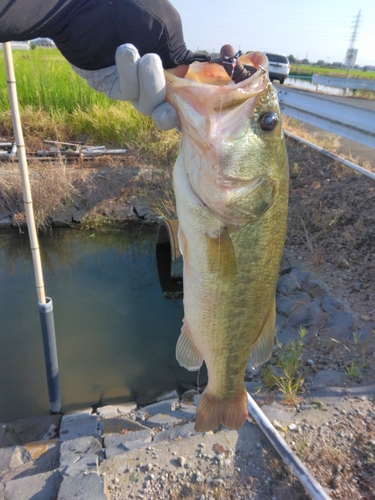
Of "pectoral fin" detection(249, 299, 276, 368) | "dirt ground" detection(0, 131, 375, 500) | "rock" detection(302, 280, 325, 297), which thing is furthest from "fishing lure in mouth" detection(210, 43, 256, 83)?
"rock" detection(302, 280, 325, 297)

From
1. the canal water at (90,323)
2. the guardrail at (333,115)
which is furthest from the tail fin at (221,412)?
the guardrail at (333,115)

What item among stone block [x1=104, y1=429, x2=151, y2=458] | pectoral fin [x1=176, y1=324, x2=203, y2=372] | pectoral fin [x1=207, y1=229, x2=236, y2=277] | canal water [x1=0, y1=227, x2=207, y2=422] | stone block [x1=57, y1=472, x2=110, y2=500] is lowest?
canal water [x1=0, y1=227, x2=207, y2=422]

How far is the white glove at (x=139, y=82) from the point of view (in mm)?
1546

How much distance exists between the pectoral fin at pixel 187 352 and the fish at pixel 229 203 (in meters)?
0.05

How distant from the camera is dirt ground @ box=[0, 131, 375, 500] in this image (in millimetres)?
2666

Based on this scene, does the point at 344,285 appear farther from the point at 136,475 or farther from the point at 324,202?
the point at 136,475

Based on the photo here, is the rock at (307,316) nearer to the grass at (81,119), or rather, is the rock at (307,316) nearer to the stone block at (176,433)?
the stone block at (176,433)

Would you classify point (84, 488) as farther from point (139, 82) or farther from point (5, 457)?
point (139, 82)

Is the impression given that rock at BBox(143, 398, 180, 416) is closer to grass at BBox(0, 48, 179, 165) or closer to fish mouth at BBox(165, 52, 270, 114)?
fish mouth at BBox(165, 52, 270, 114)

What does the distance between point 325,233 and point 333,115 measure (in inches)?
92.6

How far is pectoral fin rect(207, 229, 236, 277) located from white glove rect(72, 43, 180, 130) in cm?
54

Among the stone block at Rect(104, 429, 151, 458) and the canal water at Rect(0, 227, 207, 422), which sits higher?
the stone block at Rect(104, 429, 151, 458)

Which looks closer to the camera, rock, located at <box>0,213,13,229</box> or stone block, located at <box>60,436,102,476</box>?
stone block, located at <box>60,436,102,476</box>

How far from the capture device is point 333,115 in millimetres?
→ 6570
